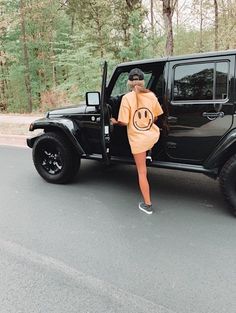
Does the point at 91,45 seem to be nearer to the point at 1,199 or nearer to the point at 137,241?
the point at 1,199

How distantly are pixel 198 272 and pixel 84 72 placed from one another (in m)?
12.1

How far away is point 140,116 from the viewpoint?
4090 mm

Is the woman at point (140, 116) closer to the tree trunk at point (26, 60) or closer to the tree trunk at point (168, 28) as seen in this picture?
the tree trunk at point (168, 28)

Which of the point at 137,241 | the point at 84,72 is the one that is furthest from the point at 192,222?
the point at 84,72

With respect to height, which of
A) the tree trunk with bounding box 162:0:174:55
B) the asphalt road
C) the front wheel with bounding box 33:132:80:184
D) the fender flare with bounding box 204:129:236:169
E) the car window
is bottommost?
the asphalt road

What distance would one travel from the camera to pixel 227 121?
384cm

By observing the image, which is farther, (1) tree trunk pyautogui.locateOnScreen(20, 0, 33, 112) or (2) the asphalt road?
(1) tree trunk pyautogui.locateOnScreen(20, 0, 33, 112)

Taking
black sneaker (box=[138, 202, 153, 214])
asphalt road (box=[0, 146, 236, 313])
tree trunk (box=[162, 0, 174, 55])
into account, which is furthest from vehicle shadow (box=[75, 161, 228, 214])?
tree trunk (box=[162, 0, 174, 55])

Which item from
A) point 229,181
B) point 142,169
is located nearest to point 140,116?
point 142,169

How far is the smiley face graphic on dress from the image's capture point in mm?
4082

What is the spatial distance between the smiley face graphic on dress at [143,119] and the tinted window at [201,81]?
1.39 ft

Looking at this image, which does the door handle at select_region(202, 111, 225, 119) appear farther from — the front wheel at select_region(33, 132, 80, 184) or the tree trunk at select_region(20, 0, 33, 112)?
the tree trunk at select_region(20, 0, 33, 112)

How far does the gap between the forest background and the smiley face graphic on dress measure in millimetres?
4324

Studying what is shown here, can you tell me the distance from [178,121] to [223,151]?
67 cm
